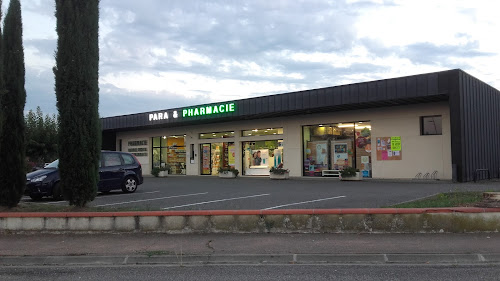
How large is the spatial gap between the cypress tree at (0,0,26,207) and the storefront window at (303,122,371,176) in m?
16.0

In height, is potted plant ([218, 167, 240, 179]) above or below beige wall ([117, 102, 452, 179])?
below

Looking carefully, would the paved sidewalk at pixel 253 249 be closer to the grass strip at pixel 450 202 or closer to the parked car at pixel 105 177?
the grass strip at pixel 450 202

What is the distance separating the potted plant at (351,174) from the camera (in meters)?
20.6

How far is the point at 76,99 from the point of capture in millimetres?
9414

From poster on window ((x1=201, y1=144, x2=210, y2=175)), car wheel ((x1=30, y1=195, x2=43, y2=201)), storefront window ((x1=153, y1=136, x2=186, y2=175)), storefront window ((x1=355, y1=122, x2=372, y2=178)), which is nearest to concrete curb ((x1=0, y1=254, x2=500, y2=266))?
car wheel ((x1=30, y1=195, x2=43, y2=201))

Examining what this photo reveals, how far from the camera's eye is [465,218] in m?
7.97

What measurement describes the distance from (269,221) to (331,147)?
49.9 feet

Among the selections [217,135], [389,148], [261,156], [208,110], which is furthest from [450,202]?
[217,135]

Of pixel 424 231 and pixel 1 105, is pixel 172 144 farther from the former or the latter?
pixel 424 231

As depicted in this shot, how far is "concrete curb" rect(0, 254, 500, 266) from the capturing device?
21.3ft

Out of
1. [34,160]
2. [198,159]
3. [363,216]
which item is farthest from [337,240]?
[34,160]

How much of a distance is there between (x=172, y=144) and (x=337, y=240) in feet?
81.8

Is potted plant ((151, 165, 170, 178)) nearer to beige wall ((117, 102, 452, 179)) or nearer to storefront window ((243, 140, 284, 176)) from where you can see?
storefront window ((243, 140, 284, 176))

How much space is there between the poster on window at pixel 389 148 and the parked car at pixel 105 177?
Result: 37.8ft
